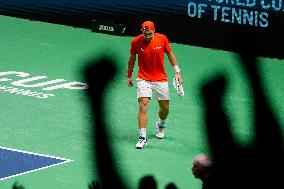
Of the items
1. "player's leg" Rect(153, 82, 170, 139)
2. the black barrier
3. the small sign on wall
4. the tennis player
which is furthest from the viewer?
the small sign on wall

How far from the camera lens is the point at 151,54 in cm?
1463

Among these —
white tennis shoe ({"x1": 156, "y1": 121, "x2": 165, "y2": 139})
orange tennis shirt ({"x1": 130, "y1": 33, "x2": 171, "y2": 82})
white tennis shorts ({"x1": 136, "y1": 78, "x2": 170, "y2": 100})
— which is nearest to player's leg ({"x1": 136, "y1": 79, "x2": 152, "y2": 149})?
white tennis shorts ({"x1": 136, "y1": 78, "x2": 170, "y2": 100})

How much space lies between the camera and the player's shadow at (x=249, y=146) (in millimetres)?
1742

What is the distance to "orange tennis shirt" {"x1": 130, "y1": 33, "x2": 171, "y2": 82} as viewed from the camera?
1465 centimetres

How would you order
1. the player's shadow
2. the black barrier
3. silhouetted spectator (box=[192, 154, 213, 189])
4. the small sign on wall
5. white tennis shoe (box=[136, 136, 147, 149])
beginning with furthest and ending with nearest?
the small sign on wall < the black barrier < white tennis shoe (box=[136, 136, 147, 149]) < silhouetted spectator (box=[192, 154, 213, 189]) < the player's shadow

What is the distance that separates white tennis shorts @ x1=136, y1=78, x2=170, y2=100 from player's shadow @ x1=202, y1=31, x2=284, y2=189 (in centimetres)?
1280

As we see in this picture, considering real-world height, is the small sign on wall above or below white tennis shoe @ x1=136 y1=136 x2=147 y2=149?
above

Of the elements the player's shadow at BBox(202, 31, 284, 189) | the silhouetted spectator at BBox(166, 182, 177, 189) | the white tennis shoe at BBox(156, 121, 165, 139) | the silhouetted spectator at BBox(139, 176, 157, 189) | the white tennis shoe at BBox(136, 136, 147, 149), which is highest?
the player's shadow at BBox(202, 31, 284, 189)

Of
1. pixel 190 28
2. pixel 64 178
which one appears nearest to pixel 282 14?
pixel 190 28

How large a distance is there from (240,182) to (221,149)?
0.08m

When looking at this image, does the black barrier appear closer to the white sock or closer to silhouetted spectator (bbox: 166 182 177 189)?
the white sock

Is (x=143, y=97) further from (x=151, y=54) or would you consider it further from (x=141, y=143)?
(x=141, y=143)

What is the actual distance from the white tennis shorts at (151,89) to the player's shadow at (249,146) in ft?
42.0

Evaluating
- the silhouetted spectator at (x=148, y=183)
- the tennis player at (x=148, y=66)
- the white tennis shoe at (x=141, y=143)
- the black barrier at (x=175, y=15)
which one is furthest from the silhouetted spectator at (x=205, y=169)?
the black barrier at (x=175, y=15)
